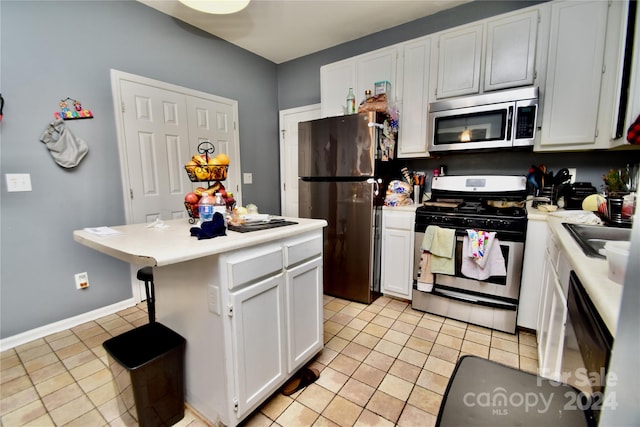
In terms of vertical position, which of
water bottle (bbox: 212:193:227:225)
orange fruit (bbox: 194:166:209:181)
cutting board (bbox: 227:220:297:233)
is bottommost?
cutting board (bbox: 227:220:297:233)

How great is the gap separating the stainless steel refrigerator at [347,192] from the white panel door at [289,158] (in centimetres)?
115

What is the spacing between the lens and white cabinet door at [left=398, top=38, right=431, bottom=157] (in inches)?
101

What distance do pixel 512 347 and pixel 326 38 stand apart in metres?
3.51

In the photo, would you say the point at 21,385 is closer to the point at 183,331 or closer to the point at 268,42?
the point at 183,331

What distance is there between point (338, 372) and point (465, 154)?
7.24 ft

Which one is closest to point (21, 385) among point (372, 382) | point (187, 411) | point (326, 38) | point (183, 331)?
point (187, 411)

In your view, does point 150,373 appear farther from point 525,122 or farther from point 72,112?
point 525,122

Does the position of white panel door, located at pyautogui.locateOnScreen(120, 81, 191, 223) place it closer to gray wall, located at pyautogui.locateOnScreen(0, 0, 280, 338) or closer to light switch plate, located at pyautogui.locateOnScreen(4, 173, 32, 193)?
gray wall, located at pyautogui.locateOnScreen(0, 0, 280, 338)

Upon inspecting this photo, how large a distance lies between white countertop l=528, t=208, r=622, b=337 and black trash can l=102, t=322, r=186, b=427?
4.91 ft

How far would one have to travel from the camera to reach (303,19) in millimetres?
2891

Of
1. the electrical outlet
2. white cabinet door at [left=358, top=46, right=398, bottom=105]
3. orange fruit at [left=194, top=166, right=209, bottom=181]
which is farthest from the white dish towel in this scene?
the electrical outlet

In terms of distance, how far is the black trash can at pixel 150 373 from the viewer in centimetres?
120

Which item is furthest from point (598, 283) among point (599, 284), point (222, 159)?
point (222, 159)

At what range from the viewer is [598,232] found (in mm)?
1387
